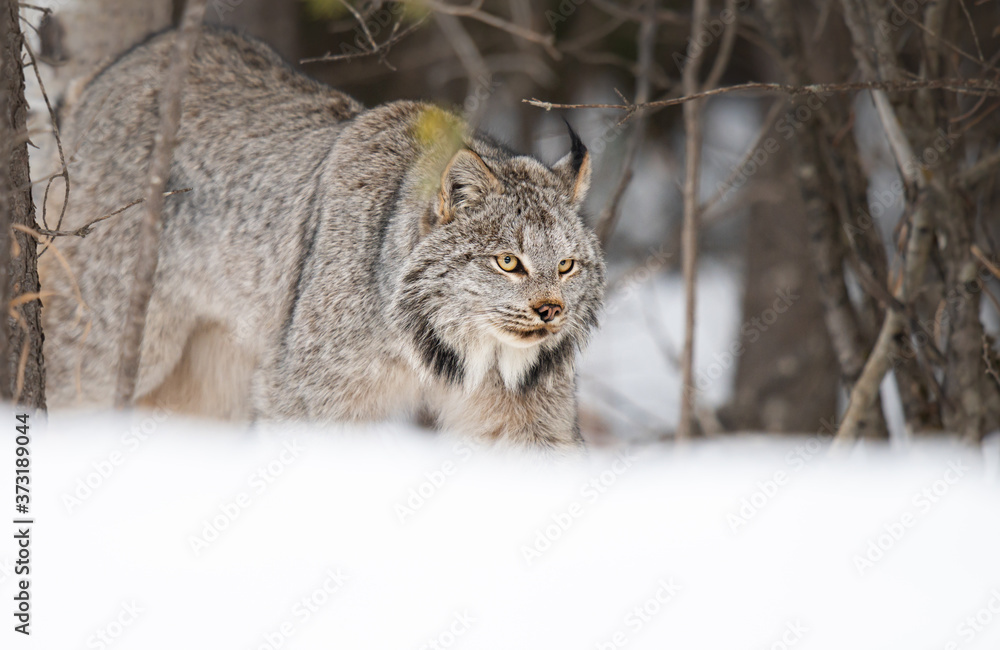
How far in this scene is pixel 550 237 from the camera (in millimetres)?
3416

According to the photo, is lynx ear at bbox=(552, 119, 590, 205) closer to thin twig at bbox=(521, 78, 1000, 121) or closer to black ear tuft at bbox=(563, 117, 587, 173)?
black ear tuft at bbox=(563, 117, 587, 173)

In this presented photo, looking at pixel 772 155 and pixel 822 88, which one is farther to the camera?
pixel 772 155

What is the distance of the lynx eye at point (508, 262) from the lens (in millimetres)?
3346

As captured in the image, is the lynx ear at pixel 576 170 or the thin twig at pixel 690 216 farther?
the thin twig at pixel 690 216

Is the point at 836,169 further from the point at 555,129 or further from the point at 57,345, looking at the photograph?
the point at 555,129

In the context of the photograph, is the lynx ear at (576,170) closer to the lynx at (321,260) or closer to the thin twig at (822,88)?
the lynx at (321,260)

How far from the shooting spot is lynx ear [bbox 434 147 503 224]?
11.2 ft

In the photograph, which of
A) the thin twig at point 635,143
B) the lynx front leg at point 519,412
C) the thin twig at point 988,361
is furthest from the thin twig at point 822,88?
the thin twig at point 635,143

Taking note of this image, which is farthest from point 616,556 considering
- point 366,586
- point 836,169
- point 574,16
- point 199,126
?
point 574,16

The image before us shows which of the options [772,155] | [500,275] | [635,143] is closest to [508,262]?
[500,275]

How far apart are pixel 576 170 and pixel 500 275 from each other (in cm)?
61

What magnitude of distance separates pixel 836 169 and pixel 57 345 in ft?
11.5

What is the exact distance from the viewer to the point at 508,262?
336 centimetres

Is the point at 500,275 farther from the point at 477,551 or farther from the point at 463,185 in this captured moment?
the point at 477,551
